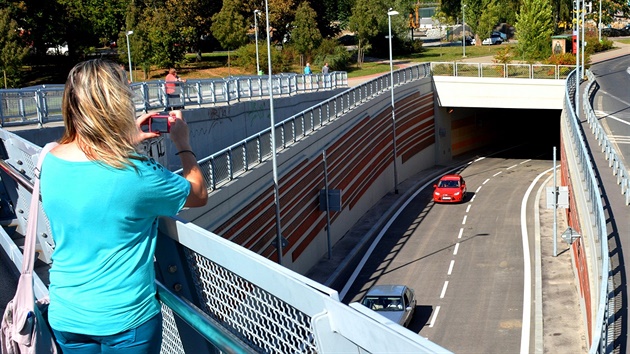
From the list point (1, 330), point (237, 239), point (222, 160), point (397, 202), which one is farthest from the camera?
point (397, 202)

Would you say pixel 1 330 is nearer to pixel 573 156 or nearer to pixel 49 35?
pixel 573 156

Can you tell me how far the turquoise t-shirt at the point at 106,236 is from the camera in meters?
2.99

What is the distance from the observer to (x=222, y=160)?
19.2 metres

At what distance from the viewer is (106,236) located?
3029 mm

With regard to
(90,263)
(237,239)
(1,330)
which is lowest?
(237,239)

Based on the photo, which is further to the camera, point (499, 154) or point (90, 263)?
point (499, 154)

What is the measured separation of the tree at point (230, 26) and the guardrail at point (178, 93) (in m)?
16.9

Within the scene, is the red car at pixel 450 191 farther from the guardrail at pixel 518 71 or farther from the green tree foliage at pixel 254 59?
the green tree foliage at pixel 254 59

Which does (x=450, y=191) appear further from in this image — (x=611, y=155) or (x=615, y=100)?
(x=611, y=155)

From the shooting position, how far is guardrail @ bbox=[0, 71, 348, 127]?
21.6 m

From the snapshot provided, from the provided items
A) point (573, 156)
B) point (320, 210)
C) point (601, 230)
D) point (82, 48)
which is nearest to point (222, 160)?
point (601, 230)

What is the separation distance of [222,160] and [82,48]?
3965cm

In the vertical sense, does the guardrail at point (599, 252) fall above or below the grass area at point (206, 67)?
below

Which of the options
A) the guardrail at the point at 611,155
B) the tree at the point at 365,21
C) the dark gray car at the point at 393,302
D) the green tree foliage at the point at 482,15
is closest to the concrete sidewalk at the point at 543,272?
the dark gray car at the point at 393,302
